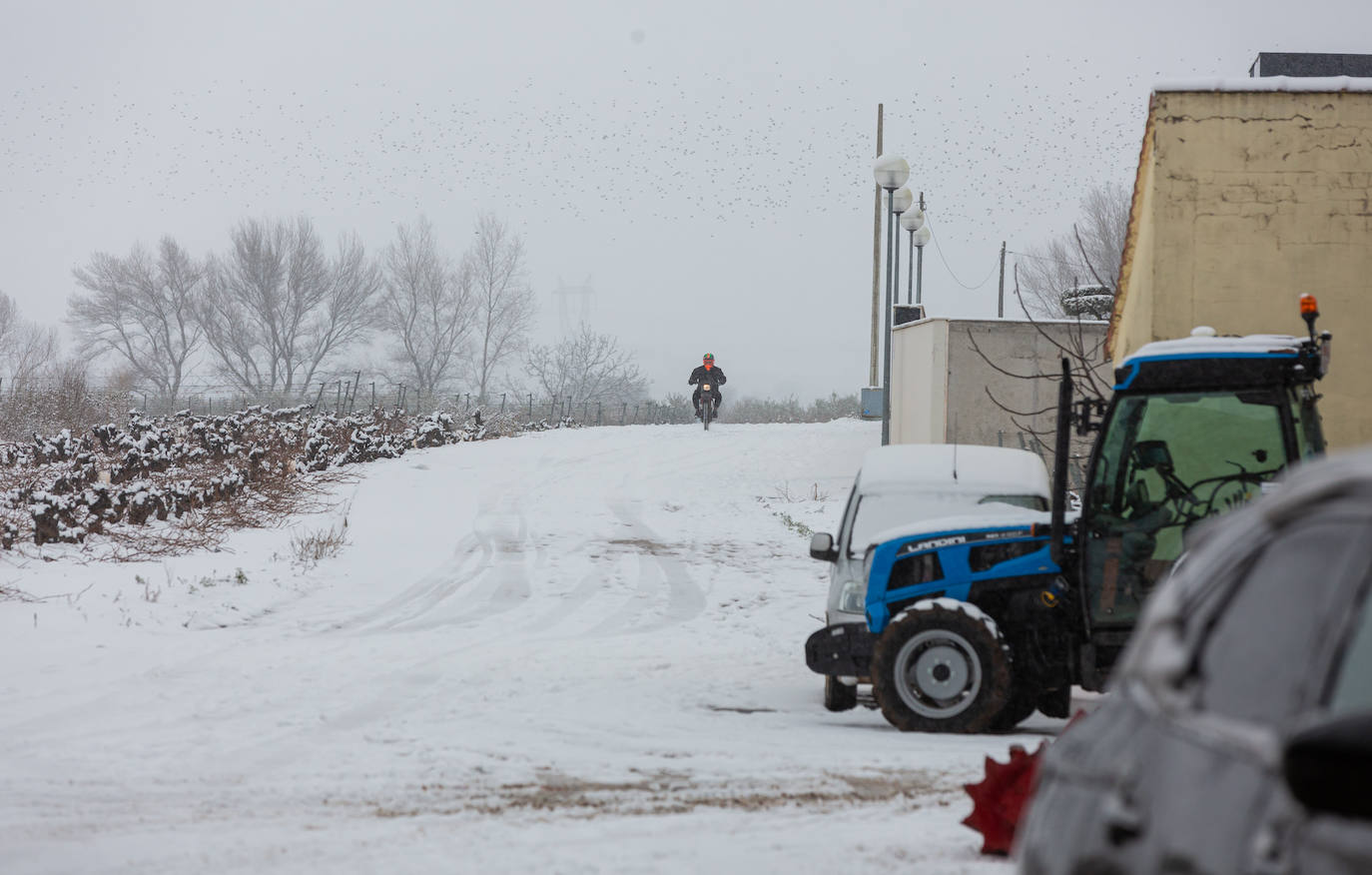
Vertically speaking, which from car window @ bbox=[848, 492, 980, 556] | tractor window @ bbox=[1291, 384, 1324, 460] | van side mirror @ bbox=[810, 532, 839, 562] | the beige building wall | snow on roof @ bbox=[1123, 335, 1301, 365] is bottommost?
van side mirror @ bbox=[810, 532, 839, 562]

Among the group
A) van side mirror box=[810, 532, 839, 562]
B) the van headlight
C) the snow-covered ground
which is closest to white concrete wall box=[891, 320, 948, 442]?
the snow-covered ground

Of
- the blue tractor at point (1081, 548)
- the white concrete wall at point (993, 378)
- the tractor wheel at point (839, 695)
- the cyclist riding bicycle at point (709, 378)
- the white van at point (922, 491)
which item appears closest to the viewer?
the blue tractor at point (1081, 548)

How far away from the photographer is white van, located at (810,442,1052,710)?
32.1ft

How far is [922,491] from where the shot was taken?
9984 millimetres

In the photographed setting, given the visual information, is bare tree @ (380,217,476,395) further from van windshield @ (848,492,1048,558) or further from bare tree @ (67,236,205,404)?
van windshield @ (848,492,1048,558)

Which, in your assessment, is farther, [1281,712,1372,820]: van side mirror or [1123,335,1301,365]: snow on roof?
[1123,335,1301,365]: snow on roof

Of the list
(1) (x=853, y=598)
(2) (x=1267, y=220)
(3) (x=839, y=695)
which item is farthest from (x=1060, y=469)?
(2) (x=1267, y=220)

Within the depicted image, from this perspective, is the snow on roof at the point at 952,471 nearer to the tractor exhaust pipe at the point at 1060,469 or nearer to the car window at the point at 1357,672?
the tractor exhaust pipe at the point at 1060,469

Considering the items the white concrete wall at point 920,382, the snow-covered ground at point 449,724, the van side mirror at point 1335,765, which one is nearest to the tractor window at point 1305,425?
the snow-covered ground at point 449,724

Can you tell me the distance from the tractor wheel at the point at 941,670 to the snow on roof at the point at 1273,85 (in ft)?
26.8

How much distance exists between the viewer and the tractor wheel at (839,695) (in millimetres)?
9086

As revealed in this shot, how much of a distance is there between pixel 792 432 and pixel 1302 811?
35.3 meters

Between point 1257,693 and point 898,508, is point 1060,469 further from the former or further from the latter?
point 1257,693

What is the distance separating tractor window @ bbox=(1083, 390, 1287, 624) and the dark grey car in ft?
17.1
